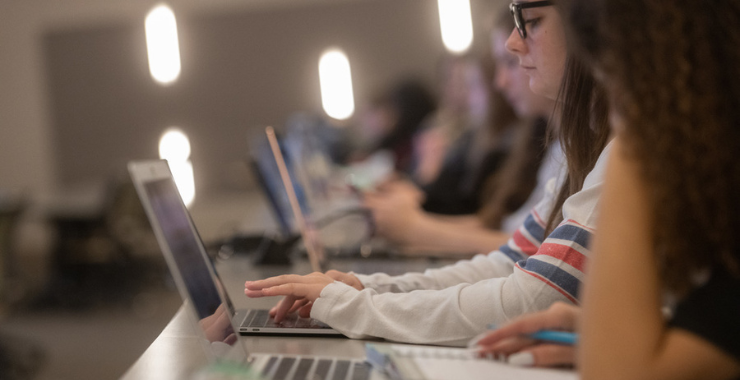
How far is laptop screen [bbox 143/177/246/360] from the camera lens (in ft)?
2.46

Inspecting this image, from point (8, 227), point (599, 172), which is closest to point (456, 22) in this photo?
point (8, 227)

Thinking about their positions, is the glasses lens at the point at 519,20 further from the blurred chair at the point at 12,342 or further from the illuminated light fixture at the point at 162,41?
the illuminated light fixture at the point at 162,41

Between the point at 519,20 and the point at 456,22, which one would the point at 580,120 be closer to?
the point at 519,20

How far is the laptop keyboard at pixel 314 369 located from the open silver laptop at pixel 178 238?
94 millimetres

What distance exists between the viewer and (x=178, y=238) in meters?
0.80

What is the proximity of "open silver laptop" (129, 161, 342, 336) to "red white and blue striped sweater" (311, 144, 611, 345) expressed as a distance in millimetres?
61

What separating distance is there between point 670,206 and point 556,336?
0.25 metres

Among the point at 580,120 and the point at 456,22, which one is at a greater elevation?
the point at 456,22

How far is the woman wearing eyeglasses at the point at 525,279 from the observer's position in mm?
893

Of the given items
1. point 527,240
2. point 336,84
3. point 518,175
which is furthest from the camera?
point 336,84

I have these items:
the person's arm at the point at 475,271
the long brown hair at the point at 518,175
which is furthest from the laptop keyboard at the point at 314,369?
the long brown hair at the point at 518,175

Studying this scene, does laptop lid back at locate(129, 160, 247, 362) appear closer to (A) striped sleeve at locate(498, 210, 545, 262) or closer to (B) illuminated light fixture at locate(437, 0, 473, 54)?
(A) striped sleeve at locate(498, 210, 545, 262)

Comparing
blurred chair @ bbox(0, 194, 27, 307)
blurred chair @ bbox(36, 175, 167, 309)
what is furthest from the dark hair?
blurred chair @ bbox(0, 194, 27, 307)

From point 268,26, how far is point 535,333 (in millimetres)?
5399
